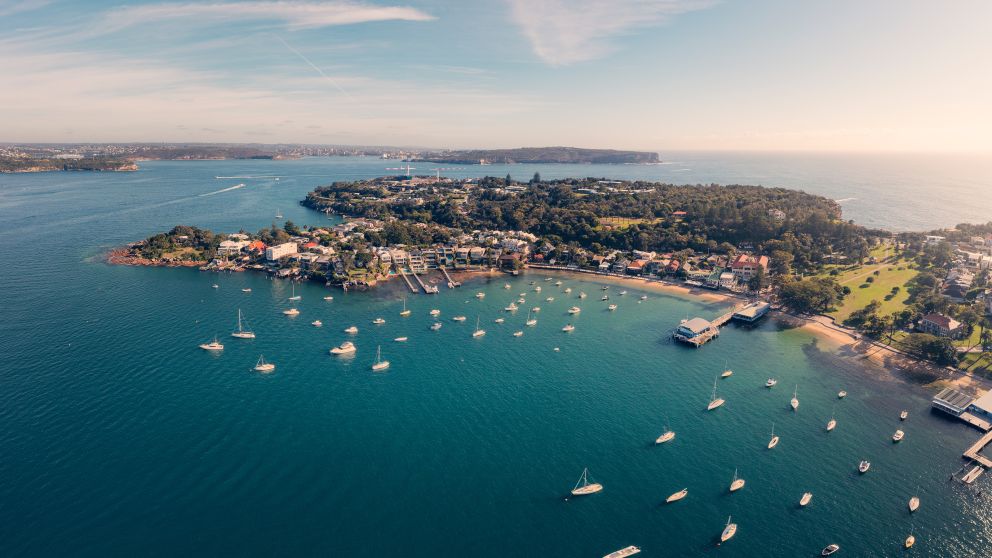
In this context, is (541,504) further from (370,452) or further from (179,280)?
(179,280)

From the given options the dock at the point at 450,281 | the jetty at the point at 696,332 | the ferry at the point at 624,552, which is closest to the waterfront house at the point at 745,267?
the jetty at the point at 696,332

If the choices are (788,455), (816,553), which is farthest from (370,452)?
(788,455)

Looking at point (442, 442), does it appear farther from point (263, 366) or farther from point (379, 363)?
point (263, 366)

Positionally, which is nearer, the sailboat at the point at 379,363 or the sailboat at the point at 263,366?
the sailboat at the point at 263,366

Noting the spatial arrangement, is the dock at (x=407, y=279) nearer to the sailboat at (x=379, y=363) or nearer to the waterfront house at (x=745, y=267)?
the sailboat at (x=379, y=363)

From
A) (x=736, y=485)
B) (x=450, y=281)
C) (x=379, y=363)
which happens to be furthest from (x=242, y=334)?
(x=736, y=485)

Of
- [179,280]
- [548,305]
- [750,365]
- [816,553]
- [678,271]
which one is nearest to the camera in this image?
[816,553]

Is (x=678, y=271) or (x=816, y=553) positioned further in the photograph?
(x=678, y=271)
